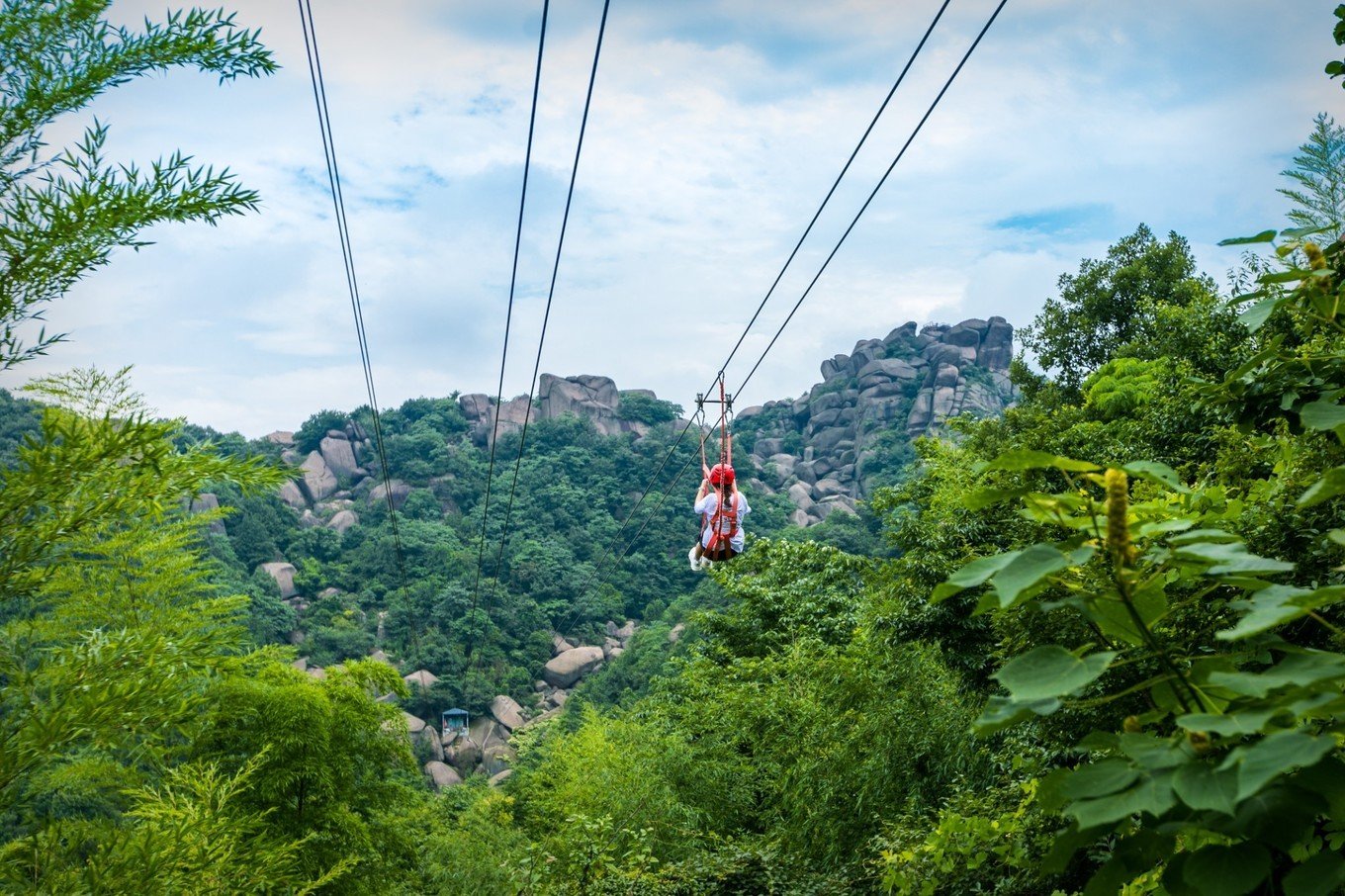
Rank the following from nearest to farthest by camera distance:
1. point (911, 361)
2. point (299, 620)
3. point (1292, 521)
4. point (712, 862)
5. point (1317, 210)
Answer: point (1292, 521)
point (1317, 210)
point (712, 862)
point (299, 620)
point (911, 361)

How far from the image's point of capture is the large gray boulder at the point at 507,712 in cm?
2798

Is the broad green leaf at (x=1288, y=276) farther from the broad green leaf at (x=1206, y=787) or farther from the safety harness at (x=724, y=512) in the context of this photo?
the safety harness at (x=724, y=512)

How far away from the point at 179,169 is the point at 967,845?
3270mm

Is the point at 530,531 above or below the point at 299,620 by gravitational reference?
above

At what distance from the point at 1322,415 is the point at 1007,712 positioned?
452 mm

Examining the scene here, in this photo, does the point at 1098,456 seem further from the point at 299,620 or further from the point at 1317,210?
the point at 299,620

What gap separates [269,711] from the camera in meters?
7.04

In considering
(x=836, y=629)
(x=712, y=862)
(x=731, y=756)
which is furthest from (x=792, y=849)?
(x=836, y=629)

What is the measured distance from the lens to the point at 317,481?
132 ft

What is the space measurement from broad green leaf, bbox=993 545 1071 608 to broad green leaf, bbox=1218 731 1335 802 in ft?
0.50

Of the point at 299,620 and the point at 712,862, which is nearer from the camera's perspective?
the point at 712,862

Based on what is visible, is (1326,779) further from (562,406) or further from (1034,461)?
(562,406)

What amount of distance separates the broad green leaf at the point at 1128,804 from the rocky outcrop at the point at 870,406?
1527 inches

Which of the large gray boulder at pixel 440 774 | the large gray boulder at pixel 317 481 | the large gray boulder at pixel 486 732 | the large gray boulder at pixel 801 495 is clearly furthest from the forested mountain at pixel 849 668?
the large gray boulder at pixel 801 495
